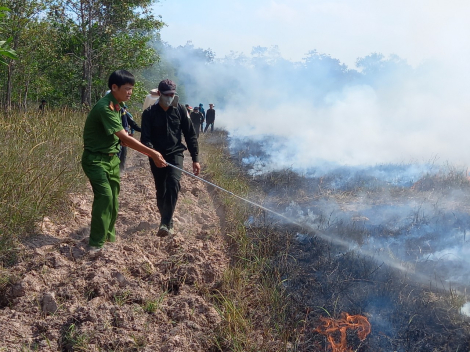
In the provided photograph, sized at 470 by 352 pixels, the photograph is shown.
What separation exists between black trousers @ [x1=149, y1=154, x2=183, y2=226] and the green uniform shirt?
3.29 feet

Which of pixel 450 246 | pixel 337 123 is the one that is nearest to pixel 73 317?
pixel 450 246

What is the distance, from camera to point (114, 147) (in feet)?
14.1

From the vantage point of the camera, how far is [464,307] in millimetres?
3678

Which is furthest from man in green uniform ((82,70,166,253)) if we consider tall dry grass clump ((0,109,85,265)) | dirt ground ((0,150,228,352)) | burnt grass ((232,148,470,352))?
burnt grass ((232,148,470,352))

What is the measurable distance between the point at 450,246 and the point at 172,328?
11.3 feet

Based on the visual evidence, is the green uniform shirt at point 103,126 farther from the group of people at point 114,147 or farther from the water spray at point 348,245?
the water spray at point 348,245

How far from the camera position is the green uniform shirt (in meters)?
4.01

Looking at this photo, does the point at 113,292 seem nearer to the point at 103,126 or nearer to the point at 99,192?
the point at 99,192

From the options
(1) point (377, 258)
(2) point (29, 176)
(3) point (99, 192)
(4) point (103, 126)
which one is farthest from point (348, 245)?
(2) point (29, 176)

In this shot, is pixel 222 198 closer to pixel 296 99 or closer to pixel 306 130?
pixel 306 130

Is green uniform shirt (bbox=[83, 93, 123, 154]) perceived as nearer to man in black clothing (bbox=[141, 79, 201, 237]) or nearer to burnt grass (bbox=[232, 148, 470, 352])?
man in black clothing (bbox=[141, 79, 201, 237])

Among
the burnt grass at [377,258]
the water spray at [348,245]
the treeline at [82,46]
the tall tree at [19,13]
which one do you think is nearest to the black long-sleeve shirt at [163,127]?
the water spray at [348,245]

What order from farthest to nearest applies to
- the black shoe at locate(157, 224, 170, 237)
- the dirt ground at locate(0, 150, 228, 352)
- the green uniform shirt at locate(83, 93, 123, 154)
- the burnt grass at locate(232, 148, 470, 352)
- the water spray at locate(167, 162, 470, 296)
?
1. the black shoe at locate(157, 224, 170, 237)
2. the water spray at locate(167, 162, 470, 296)
3. the green uniform shirt at locate(83, 93, 123, 154)
4. the burnt grass at locate(232, 148, 470, 352)
5. the dirt ground at locate(0, 150, 228, 352)

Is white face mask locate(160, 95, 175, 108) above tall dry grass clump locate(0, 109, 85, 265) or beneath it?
above
